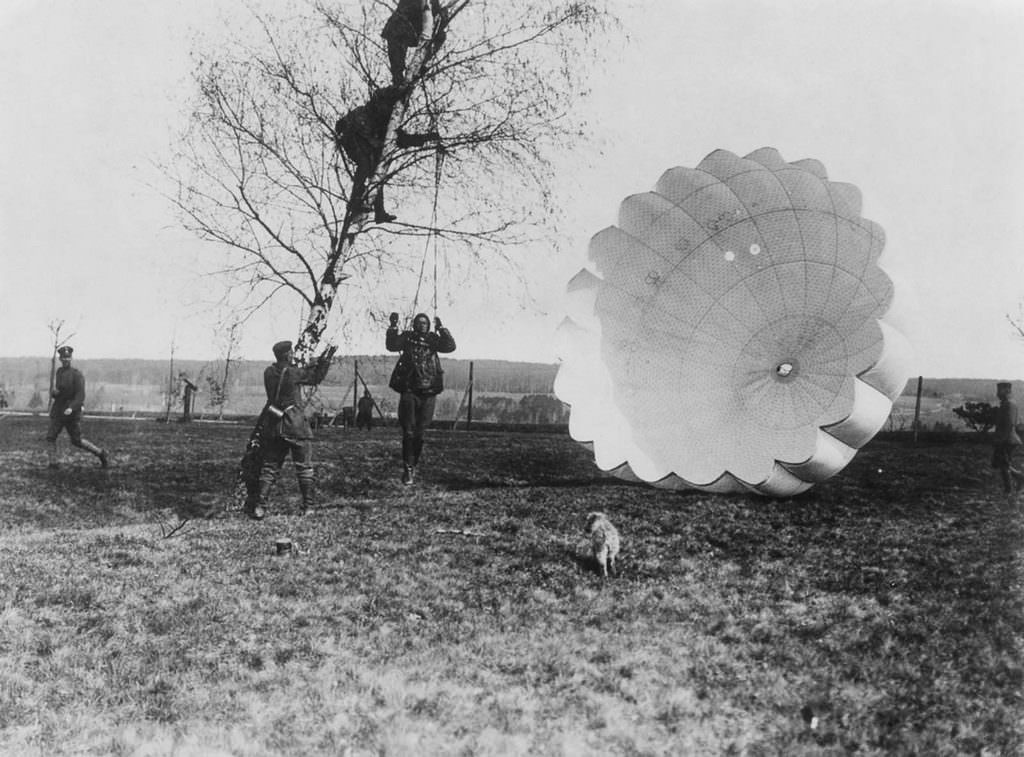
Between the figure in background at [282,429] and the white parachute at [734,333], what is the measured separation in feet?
10.0

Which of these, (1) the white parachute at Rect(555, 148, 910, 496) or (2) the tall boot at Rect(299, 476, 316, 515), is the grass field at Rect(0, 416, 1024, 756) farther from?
(1) the white parachute at Rect(555, 148, 910, 496)

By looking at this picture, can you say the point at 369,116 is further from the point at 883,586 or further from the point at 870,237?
the point at 883,586

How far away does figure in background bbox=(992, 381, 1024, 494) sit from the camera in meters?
9.80

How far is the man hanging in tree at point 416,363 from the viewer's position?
9.61 metres

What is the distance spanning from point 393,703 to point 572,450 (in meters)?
10.0

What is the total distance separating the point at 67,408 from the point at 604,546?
29.0ft

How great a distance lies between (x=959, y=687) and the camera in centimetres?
408

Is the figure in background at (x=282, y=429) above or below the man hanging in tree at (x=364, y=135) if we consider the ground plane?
below

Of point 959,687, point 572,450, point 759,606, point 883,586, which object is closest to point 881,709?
point 959,687

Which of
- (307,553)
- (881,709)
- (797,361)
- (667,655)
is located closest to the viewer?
(881,709)

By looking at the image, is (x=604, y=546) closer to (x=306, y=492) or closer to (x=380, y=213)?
(x=306, y=492)

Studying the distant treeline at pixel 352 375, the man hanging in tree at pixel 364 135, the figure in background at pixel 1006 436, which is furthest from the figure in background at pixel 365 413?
the figure in background at pixel 1006 436

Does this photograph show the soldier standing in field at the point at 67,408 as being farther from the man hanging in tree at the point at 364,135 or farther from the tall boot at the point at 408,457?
the man hanging in tree at the point at 364,135

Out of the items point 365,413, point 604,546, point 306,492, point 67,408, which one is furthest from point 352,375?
point 604,546
